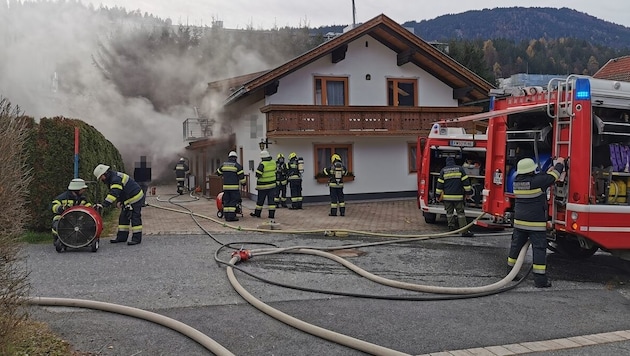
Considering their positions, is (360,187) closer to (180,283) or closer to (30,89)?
(180,283)

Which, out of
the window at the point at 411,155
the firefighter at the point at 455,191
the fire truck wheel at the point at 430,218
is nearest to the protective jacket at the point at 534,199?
the firefighter at the point at 455,191

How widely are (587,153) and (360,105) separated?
37.9ft

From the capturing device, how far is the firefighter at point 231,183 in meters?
11.6

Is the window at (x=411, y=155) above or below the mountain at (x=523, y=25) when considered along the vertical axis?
below

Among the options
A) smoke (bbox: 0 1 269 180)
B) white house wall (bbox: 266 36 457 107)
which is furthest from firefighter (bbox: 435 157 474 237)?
smoke (bbox: 0 1 269 180)

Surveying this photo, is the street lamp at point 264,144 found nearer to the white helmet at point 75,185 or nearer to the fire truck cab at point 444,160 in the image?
the fire truck cab at point 444,160

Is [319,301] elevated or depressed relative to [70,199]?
depressed

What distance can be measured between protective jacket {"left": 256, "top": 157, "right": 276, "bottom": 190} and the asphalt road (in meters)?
3.40

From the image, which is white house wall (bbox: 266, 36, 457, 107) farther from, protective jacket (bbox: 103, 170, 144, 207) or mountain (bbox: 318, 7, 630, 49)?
mountain (bbox: 318, 7, 630, 49)

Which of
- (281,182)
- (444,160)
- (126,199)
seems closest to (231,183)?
(126,199)

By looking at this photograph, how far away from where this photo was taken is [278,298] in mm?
5562

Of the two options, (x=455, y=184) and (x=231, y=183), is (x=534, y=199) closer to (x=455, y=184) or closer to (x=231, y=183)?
(x=455, y=184)

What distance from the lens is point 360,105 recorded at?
17438 millimetres

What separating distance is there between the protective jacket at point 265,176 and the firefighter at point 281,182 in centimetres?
272
